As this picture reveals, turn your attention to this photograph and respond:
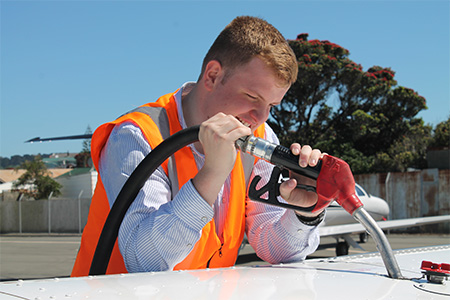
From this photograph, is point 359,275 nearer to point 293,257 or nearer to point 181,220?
point 181,220

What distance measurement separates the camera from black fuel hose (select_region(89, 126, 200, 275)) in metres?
1.54

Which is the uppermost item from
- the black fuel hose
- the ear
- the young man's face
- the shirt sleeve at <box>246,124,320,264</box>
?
the ear

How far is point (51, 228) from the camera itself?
70.7ft

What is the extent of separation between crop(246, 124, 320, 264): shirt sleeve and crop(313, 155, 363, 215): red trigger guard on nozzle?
1.93 ft

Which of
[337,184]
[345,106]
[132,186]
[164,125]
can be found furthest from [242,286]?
[345,106]

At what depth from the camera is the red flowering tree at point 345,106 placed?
2552 cm

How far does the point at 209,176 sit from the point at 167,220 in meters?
0.21

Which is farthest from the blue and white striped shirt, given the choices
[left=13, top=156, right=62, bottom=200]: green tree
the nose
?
[left=13, top=156, right=62, bottom=200]: green tree

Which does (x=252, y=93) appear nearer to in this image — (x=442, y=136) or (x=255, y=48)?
(x=255, y=48)

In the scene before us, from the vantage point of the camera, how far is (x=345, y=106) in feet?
87.0

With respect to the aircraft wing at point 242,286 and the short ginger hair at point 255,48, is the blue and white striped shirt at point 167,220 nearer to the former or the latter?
the aircraft wing at point 242,286

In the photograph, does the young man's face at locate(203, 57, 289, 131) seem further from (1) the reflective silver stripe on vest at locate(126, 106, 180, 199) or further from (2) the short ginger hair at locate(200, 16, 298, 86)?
(1) the reflective silver stripe on vest at locate(126, 106, 180, 199)

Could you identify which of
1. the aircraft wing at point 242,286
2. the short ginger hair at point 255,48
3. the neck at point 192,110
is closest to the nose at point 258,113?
the short ginger hair at point 255,48

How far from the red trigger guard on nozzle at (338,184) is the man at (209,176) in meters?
0.05
